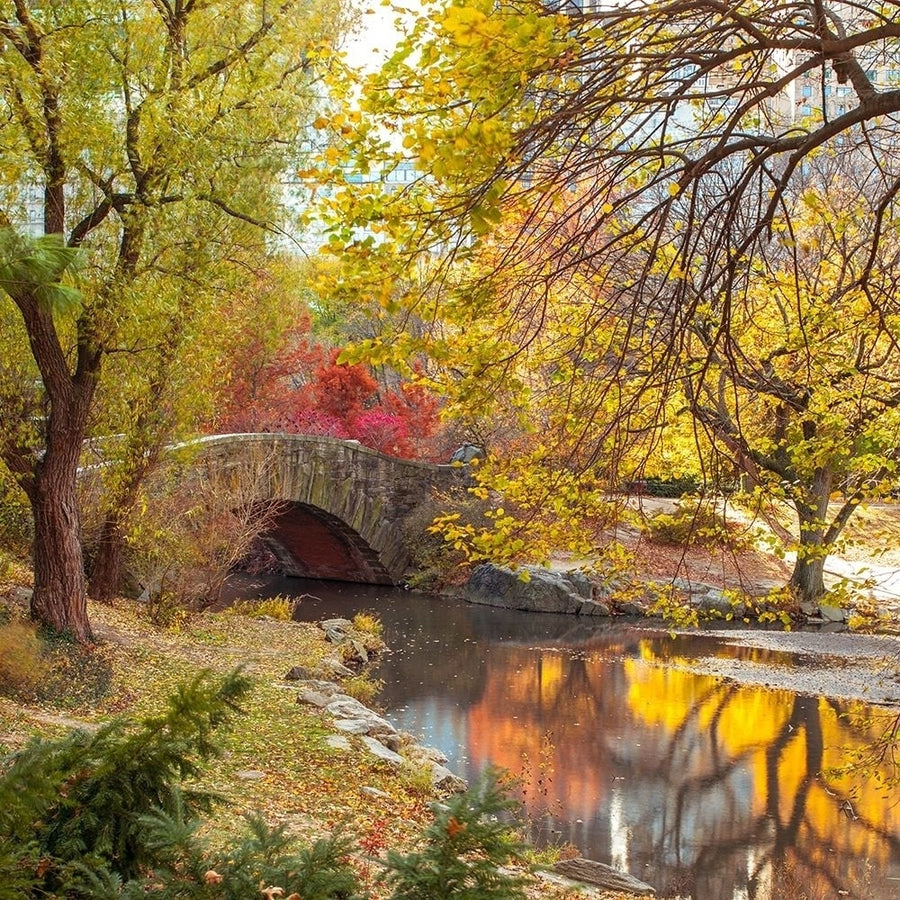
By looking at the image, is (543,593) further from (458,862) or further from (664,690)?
(458,862)

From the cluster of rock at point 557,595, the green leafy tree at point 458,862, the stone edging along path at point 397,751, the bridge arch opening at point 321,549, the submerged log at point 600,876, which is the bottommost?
the submerged log at point 600,876

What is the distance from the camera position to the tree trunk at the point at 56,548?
9266mm

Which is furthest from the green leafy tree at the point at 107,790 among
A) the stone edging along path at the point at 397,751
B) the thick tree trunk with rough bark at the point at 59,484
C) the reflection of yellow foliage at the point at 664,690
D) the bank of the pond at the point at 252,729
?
the reflection of yellow foliage at the point at 664,690

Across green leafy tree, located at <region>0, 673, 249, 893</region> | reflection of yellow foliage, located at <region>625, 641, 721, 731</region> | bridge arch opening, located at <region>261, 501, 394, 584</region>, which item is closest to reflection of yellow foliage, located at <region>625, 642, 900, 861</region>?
reflection of yellow foliage, located at <region>625, 641, 721, 731</region>

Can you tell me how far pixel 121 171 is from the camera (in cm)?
890

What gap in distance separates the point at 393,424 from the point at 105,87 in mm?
16869

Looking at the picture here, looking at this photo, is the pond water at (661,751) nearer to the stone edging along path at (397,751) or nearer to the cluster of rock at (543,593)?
the stone edging along path at (397,751)

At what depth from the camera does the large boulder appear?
1977 cm

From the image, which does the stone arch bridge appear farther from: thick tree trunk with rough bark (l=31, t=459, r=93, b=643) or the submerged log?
the submerged log

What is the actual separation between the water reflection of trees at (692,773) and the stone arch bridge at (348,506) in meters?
7.03

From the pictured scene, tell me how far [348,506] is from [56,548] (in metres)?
12.8

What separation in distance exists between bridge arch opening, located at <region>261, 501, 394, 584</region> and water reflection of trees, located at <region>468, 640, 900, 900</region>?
7.97 m

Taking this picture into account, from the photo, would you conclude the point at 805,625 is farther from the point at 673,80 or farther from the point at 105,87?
the point at 673,80

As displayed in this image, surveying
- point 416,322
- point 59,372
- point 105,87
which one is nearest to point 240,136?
point 105,87
